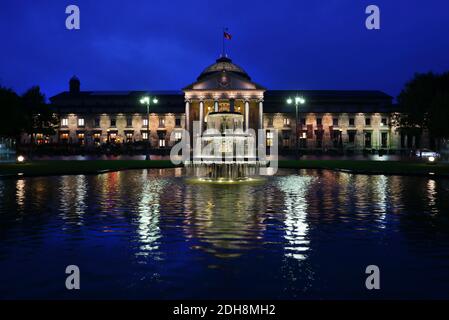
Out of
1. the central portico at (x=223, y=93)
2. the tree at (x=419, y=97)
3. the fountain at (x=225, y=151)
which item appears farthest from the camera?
the central portico at (x=223, y=93)

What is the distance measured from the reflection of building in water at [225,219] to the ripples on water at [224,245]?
3 centimetres

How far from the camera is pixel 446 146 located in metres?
70.4

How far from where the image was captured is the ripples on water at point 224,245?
6781 millimetres

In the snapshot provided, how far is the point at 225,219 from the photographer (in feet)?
41.3

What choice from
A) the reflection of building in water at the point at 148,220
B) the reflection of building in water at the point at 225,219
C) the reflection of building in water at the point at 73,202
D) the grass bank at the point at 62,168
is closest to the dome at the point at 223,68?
the grass bank at the point at 62,168

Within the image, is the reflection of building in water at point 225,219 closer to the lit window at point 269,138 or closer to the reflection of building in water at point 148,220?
the reflection of building in water at point 148,220

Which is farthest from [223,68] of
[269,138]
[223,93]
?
[269,138]

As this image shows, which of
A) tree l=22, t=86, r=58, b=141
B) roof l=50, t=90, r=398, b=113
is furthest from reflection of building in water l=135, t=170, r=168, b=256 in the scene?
roof l=50, t=90, r=398, b=113

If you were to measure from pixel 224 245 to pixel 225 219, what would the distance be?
314cm

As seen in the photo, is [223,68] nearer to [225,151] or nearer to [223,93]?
[223,93]

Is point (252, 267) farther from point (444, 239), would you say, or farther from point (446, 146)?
point (446, 146)

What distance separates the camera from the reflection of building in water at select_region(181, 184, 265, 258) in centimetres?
955

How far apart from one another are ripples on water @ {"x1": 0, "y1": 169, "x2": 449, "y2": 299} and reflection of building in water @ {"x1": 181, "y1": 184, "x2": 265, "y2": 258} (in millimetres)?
31
